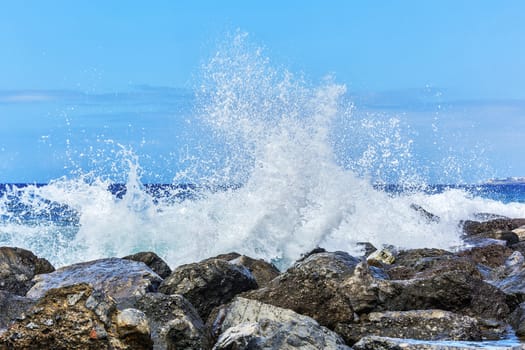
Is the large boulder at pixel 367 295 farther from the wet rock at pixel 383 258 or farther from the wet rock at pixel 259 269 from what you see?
the wet rock at pixel 383 258

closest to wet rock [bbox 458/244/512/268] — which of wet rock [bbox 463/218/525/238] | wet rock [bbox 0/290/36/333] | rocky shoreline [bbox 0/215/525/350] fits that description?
rocky shoreline [bbox 0/215/525/350]

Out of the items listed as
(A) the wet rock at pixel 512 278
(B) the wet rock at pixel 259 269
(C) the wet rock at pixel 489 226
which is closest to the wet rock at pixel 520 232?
(C) the wet rock at pixel 489 226

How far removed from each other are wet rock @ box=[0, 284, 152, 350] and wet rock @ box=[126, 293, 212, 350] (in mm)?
545

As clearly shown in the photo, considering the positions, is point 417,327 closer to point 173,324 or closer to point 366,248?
point 173,324

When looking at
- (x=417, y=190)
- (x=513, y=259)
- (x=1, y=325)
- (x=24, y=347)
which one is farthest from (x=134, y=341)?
(x=417, y=190)

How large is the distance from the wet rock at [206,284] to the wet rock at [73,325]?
209 centimetres

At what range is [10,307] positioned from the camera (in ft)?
15.9

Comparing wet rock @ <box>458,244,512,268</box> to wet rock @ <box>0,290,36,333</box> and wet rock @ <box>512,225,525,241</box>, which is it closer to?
wet rock @ <box>512,225,525,241</box>

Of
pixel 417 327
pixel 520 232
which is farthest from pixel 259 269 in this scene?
pixel 520 232

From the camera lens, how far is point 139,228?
46.1ft

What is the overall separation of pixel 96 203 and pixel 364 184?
5820 mm

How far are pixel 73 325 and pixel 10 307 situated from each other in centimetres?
144

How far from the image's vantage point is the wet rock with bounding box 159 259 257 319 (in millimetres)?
5863

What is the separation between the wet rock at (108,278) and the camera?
5.82m
